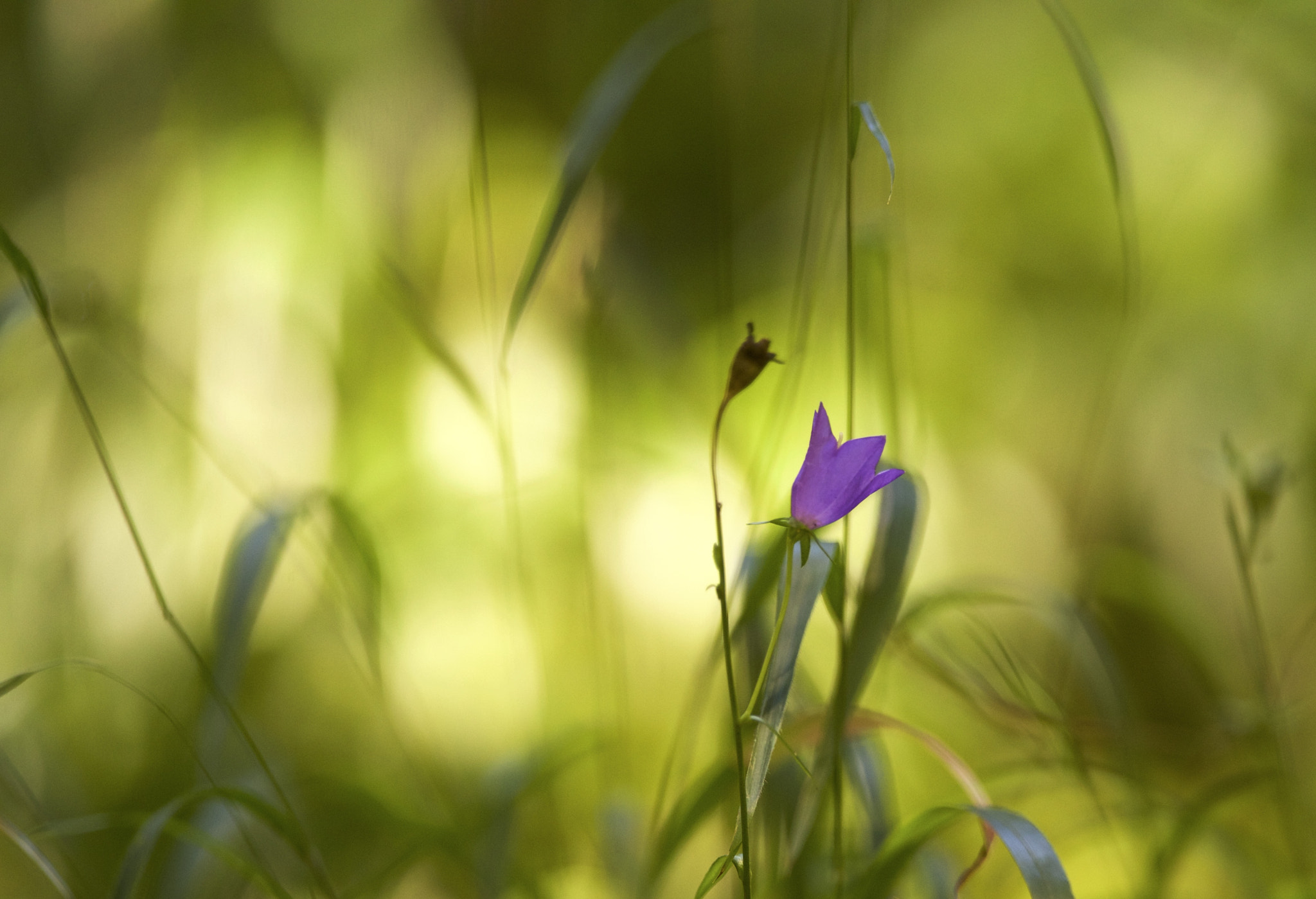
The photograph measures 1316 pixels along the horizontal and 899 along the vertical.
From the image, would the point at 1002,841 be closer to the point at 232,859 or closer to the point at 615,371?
the point at 232,859

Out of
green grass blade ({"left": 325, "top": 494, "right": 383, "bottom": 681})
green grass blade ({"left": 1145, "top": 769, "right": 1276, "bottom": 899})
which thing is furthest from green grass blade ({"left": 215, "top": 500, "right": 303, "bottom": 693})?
green grass blade ({"left": 1145, "top": 769, "right": 1276, "bottom": 899})

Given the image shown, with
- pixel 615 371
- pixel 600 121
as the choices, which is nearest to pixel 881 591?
pixel 600 121

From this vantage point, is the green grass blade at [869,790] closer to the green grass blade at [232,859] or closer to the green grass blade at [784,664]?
the green grass blade at [784,664]

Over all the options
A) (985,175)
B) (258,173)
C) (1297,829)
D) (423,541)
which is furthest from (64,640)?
(985,175)

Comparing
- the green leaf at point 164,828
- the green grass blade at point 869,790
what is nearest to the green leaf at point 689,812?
the green grass blade at point 869,790

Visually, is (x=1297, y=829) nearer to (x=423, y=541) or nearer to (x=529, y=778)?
(x=529, y=778)

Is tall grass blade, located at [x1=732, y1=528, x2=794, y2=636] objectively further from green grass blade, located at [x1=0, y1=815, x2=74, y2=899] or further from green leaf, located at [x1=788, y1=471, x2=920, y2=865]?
green grass blade, located at [x1=0, y1=815, x2=74, y2=899]

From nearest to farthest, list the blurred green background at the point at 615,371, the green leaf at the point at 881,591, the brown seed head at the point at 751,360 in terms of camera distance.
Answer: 1. the brown seed head at the point at 751,360
2. the green leaf at the point at 881,591
3. the blurred green background at the point at 615,371
